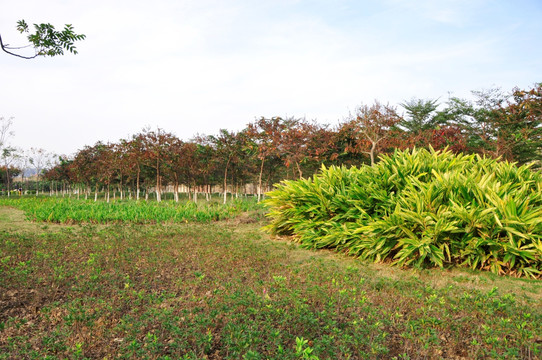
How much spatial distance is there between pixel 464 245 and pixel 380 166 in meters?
2.21

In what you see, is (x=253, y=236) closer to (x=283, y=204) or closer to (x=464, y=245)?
(x=283, y=204)

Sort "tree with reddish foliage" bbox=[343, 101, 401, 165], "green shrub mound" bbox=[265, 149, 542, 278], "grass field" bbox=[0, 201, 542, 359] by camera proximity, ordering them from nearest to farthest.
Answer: "grass field" bbox=[0, 201, 542, 359] → "green shrub mound" bbox=[265, 149, 542, 278] → "tree with reddish foliage" bbox=[343, 101, 401, 165]

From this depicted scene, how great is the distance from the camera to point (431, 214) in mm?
5914

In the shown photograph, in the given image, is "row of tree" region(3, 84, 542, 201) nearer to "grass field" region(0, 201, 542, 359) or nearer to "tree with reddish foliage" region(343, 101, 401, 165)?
"tree with reddish foliage" region(343, 101, 401, 165)

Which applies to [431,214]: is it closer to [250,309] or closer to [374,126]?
[250,309]

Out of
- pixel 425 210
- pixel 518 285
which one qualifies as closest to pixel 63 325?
pixel 425 210

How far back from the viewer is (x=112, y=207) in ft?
47.4

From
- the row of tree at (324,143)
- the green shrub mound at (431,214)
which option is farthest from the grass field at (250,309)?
the row of tree at (324,143)

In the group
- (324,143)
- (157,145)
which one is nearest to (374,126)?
(324,143)

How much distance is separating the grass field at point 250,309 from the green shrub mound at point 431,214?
0.37m

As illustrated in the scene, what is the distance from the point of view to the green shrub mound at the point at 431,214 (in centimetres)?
560

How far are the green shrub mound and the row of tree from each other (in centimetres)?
1084

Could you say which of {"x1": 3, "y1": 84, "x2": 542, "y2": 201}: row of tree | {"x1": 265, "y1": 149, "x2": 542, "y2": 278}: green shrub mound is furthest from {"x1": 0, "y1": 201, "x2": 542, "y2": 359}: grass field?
{"x1": 3, "y1": 84, "x2": 542, "y2": 201}: row of tree

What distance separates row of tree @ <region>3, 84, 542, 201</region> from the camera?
2025 cm
